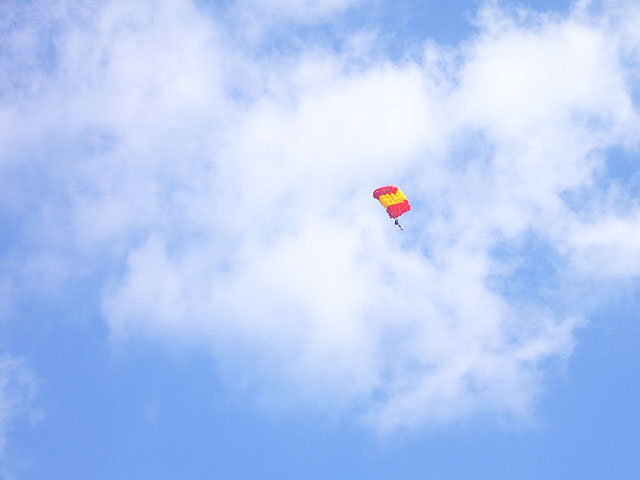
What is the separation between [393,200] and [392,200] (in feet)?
0.39

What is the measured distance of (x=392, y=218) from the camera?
138 meters

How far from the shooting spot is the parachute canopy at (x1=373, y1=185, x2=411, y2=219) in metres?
134

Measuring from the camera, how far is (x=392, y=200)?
135500mm

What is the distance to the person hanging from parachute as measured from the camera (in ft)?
440

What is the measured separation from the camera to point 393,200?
135500 mm

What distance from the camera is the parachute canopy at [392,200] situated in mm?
134125

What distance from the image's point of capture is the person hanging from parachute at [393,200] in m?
134
